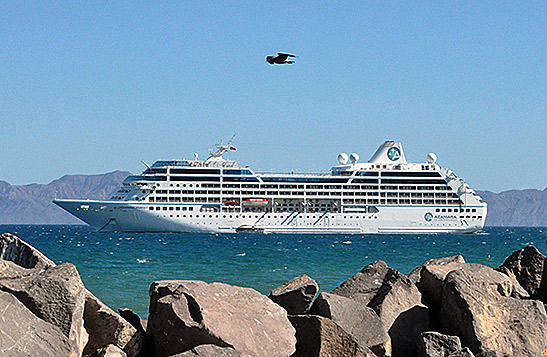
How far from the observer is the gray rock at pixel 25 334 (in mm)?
6641

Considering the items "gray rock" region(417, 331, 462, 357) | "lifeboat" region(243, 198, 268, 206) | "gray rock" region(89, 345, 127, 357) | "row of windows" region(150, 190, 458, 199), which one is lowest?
"gray rock" region(417, 331, 462, 357)

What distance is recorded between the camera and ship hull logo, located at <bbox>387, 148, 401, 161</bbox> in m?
86.1

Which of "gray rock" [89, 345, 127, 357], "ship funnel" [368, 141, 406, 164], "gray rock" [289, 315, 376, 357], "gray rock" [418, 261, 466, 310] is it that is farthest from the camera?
"ship funnel" [368, 141, 406, 164]

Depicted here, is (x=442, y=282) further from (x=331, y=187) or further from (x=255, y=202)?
(x=331, y=187)

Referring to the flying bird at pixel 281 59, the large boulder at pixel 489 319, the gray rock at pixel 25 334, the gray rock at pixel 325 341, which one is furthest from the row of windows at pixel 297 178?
the gray rock at pixel 25 334

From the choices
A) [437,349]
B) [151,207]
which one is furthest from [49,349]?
[151,207]

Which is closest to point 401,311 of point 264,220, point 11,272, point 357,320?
point 357,320

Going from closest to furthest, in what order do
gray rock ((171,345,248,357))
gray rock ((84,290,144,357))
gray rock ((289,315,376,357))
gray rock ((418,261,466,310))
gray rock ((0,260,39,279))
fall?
gray rock ((171,345,248,357)), gray rock ((289,315,376,357)), gray rock ((84,290,144,357)), gray rock ((0,260,39,279)), gray rock ((418,261,466,310))

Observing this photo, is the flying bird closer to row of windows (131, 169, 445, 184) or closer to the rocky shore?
the rocky shore

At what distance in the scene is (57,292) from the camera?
768 centimetres

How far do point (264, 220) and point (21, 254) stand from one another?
223 ft

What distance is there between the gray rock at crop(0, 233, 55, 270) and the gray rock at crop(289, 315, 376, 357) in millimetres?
3507

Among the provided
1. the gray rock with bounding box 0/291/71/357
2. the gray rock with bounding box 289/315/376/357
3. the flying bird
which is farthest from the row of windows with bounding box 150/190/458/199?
the gray rock with bounding box 0/291/71/357

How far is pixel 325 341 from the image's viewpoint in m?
8.05
